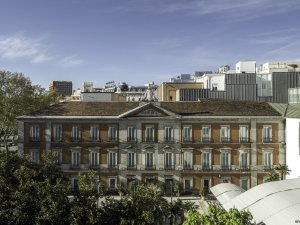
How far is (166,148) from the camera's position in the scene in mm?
58688

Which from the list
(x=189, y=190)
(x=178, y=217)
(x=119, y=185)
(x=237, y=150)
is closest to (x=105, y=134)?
(x=119, y=185)

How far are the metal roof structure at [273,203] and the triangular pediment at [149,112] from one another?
20.0m

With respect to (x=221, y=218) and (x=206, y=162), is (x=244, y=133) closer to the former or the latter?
(x=206, y=162)

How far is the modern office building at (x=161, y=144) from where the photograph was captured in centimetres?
5850

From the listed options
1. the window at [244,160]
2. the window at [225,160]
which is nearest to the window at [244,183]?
the window at [244,160]

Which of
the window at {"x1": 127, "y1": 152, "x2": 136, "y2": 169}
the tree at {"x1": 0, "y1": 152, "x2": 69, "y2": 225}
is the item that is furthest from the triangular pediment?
the tree at {"x1": 0, "y1": 152, "x2": 69, "y2": 225}

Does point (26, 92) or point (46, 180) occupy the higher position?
point (26, 92)

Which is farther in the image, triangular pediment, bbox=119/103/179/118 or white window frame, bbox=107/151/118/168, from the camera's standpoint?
white window frame, bbox=107/151/118/168

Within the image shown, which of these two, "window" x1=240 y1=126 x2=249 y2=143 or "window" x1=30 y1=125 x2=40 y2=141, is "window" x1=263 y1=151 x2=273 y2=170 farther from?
"window" x1=30 y1=125 x2=40 y2=141

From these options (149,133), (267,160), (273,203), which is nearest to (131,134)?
(149,133)

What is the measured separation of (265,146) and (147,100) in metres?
16.8

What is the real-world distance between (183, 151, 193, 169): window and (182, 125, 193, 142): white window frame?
5.77 feet

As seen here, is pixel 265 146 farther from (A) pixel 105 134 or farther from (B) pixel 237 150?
(A) pixel 105 134

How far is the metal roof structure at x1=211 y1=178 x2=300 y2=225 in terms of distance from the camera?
28911 mm
